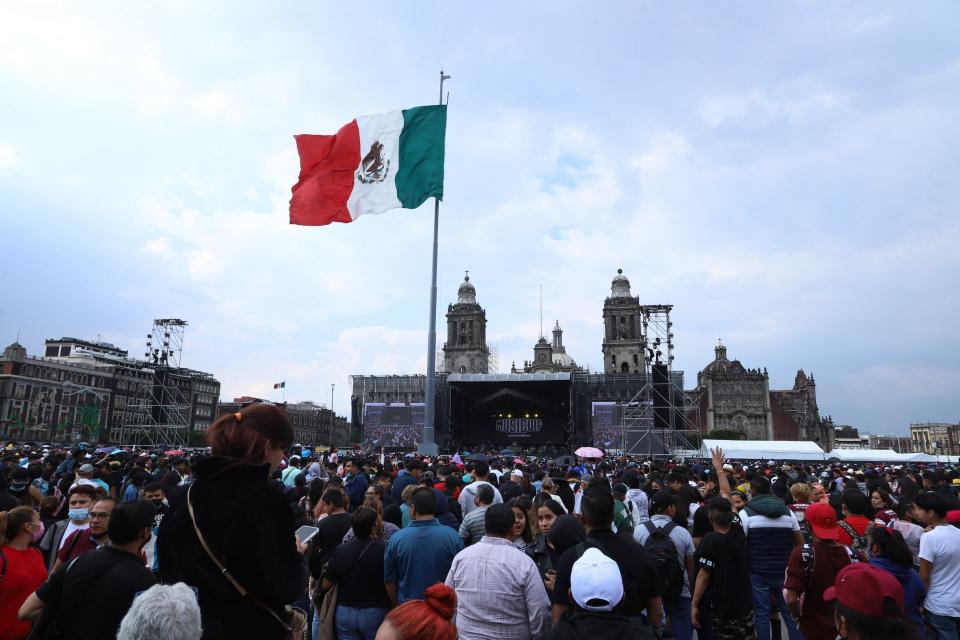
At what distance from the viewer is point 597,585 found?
9.20 feet

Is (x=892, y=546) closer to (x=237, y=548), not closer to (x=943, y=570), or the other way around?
(x=943, y=570)

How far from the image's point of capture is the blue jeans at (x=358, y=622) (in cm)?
455

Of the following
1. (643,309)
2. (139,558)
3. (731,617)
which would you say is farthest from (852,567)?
(643,309)

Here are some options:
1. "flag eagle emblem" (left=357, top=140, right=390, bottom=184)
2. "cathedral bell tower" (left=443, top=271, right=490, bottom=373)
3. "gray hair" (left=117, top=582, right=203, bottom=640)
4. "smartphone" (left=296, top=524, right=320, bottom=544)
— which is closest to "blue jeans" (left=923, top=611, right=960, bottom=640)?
"smartphone" (left=296, top=524, right=320, bottom=544)

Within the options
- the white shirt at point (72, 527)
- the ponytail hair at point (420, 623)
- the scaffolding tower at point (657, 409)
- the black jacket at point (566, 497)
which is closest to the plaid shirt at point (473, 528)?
the black jacket at point (566, 497)

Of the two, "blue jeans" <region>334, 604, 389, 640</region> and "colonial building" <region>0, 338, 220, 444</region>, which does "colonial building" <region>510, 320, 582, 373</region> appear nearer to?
"colonial building" <region>0, 338, 220, 444</region>

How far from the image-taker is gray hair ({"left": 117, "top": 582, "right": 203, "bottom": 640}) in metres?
2.04

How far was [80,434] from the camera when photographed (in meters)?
68.5

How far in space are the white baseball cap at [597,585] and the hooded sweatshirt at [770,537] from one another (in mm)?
3643

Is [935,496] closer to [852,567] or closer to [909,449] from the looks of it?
[852,567]

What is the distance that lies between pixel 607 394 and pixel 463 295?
157 ft

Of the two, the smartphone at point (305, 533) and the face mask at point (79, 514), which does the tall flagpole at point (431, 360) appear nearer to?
the face mask at point (79, 514)

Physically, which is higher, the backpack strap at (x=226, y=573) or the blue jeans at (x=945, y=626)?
the backpack strap at (x=226, y=573)

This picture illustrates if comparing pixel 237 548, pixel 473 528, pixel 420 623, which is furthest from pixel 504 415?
pixel 420 623
